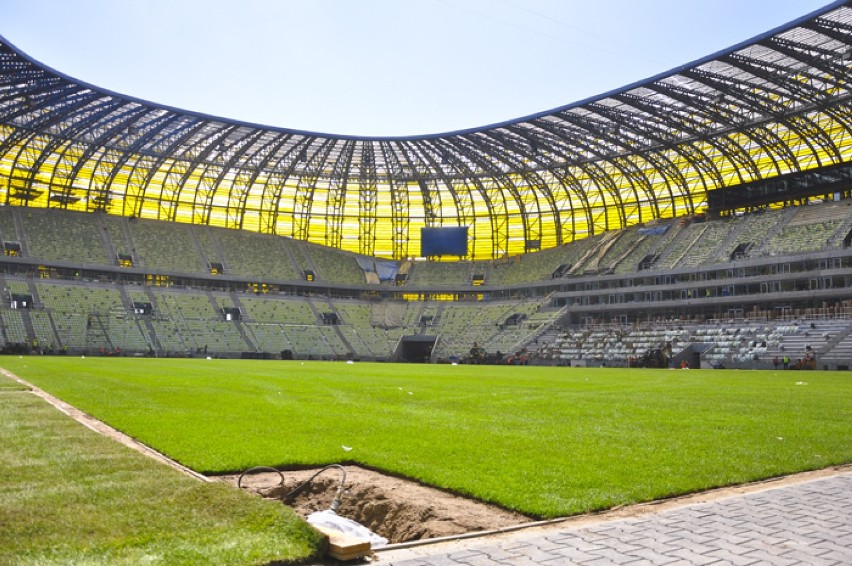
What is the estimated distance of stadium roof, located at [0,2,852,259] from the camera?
50250 mm

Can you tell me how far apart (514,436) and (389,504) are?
468cm

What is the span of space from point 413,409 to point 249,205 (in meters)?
76.1

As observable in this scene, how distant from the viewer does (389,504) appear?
7.91 metres

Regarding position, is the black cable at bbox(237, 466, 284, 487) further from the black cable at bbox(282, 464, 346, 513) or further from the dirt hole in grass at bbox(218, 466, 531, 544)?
the black cable at bbox(282, 464, 346, 513)

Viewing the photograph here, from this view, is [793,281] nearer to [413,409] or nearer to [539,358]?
[539,358]

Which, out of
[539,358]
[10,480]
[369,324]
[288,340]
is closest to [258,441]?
[10,480]

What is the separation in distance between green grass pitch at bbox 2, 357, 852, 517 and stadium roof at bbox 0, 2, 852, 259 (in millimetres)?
33548

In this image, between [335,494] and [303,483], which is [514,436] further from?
[303,483]

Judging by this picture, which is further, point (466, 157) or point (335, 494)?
point (466, 157)

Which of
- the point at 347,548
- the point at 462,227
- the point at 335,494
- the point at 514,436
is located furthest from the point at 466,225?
the point at 347,548

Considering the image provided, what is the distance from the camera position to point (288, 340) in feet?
257

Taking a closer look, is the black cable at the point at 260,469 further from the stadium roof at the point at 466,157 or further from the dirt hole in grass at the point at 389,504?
the stadium roof at the point at 466,157

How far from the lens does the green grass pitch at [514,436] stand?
8539 millimetres

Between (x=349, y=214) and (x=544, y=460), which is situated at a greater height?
(x=349, y=214)
